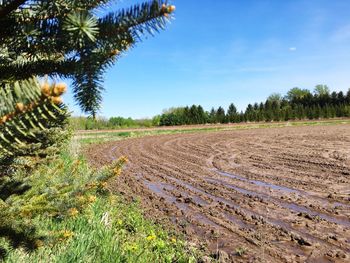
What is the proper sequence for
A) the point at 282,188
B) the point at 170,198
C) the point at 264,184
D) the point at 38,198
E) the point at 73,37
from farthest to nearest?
the point at 264,184 < the point at 282,188 < the point at 170,198 < the point at 38,198 < the point at 73,37

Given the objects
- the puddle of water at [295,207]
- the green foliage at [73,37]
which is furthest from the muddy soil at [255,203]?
the green foliage at [73,37]

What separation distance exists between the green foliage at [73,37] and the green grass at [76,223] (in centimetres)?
80

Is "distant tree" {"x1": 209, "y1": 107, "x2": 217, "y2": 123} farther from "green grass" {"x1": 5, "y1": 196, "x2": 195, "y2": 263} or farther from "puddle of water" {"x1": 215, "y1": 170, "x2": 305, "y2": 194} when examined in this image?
"green grass" {"x1": 5, "y1": 196, "x2": 195, "y2": 263}

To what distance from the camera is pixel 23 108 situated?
0.95m

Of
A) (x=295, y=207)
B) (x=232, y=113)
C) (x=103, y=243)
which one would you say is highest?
(x=232, y=113)

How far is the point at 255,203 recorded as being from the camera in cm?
884

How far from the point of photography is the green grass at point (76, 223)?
2.04 metres

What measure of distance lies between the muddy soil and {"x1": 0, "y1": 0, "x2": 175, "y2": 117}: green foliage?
3306 mm

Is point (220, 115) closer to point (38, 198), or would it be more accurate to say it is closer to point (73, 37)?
point (38, 198)

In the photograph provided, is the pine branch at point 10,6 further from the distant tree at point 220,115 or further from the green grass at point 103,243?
the distant tree at point 220,115

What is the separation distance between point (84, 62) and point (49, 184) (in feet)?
3.86

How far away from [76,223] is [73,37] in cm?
402

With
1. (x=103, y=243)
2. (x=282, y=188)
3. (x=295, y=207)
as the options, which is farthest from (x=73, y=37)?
(x=282, y=188)

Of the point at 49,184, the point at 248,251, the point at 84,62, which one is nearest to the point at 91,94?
the point at 84,62
